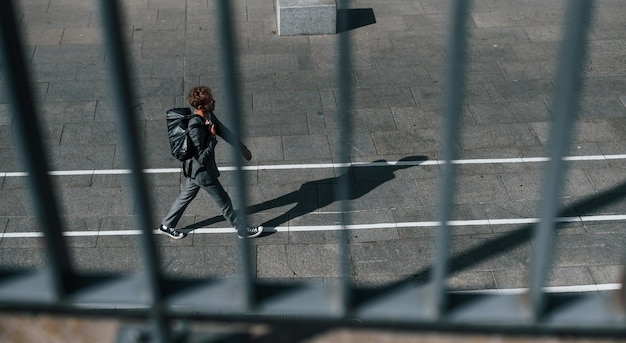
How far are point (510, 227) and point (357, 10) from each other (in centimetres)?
594

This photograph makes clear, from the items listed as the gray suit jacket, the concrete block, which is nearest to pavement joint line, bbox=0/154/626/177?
the gray suit jacket

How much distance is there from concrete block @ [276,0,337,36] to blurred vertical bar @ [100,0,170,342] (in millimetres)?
11202

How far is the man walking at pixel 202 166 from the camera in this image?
321 inches

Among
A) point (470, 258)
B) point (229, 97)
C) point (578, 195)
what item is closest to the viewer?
point (229, 97)

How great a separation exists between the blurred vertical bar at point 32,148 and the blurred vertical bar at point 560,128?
3.45 ft

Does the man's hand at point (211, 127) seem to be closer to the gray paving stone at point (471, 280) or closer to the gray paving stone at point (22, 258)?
the gray paving stone at point (22, 258)

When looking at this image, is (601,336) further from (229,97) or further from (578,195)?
(578,195)

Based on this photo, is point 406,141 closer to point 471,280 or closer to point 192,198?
point 471,280

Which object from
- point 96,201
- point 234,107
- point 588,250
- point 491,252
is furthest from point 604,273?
point 234,107

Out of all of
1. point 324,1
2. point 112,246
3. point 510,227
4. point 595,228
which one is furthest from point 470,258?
point 324,1

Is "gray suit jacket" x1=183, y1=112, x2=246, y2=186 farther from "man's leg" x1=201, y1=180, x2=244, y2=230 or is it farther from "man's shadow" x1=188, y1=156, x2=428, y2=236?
"man's shadow" x1=188, y1=156, x2=428, y2=236

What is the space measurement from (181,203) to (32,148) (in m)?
6.96

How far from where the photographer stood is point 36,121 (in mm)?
1834

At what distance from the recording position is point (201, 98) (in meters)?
8.12
